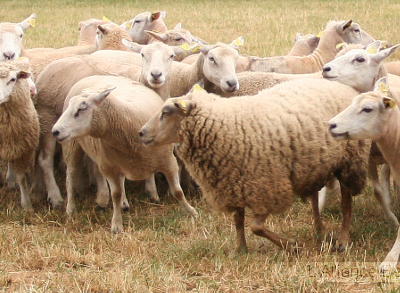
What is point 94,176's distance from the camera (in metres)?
6.70

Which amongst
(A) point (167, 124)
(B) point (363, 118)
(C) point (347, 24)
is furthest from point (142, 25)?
(B) point (363, 118)

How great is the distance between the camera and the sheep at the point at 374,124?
4.30 m

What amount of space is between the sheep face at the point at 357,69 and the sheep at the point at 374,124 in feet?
3.14

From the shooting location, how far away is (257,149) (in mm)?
4543

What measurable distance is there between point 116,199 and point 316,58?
3296 millimetres

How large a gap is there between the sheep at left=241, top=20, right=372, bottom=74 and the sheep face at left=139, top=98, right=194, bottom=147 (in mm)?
3039

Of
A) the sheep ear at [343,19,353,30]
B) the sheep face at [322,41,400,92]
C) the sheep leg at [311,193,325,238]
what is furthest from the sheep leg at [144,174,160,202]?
the sheep ear at [343,19,353,30]

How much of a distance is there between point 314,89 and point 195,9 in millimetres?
15684

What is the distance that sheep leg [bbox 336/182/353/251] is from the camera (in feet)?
16.1

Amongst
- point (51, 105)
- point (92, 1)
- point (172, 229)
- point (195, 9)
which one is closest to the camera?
point (172, 229)

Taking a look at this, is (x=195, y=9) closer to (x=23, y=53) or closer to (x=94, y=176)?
(x=23, y=53)

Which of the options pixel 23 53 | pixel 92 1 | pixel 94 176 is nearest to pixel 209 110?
pixel 94 176

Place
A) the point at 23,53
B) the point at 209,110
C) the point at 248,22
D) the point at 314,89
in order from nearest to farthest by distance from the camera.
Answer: the point at 209,110 → the point at 314,89 → the point at 23,53 → the point at 248,22

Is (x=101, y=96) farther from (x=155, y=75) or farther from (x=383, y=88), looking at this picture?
(x=383, y=88)
